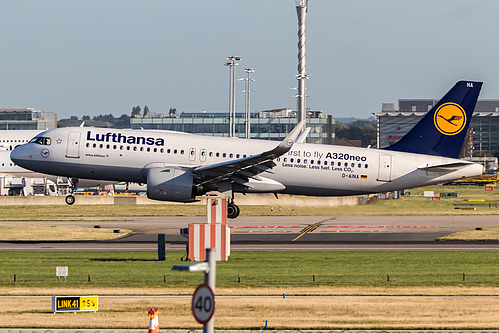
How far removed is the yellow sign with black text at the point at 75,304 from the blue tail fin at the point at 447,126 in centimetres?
2897

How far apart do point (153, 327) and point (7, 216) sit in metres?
57.4

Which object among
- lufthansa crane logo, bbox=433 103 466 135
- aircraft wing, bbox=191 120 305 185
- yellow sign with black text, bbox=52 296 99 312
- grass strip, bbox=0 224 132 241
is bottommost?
yellow sign with black text, bbox=52 296 99 312

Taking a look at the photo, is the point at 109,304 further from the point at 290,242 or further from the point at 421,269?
the point at 290,242

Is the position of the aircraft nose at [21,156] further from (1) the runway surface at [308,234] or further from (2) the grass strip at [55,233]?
(2) the grass strip at [55,233]

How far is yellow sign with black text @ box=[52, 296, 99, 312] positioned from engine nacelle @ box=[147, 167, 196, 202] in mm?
18701

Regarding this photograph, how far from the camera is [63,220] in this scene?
7031 cm

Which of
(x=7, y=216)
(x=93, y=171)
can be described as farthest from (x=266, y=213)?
(x=93, y=171)

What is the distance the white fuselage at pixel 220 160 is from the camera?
48.1 meters

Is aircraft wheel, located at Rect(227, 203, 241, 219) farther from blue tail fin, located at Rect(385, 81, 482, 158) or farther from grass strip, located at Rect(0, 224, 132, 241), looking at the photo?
blue tail fin, located at Rect(385, 81, 482, 158)

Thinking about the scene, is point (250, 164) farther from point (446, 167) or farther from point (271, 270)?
point (446, 167)

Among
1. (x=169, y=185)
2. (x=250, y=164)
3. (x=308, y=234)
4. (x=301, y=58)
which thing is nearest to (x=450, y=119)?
(x=308, y=234)

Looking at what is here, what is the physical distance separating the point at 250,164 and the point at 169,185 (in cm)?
518

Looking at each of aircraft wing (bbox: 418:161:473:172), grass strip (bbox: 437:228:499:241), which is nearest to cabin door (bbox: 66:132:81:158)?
aircraft wing (bbox: 418:161:473:172)

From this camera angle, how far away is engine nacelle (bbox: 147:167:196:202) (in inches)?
1820
